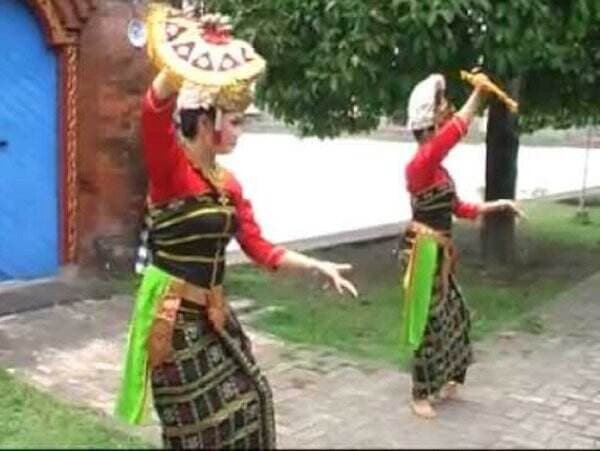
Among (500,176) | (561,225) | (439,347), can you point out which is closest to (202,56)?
(439,347)

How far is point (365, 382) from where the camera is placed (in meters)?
6.67

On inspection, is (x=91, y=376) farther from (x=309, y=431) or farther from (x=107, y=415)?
(x=309, y=431)

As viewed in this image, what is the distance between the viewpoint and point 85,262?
8.94 meters

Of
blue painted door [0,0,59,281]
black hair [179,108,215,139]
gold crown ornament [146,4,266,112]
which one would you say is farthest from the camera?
blue painted door [0,0,59,281]

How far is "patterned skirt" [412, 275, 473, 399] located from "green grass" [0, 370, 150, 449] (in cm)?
156

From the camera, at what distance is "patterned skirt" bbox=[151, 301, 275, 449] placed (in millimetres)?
3791

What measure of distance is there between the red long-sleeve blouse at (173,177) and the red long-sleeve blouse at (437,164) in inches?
65.4

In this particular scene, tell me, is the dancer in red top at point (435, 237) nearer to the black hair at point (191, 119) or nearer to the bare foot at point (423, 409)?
the bare foot at point (423, 409)

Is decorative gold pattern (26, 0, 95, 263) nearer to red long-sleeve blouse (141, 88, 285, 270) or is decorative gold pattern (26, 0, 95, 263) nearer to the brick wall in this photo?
the brick wall

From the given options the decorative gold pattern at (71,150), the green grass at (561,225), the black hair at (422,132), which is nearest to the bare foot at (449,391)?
the black hair at (422,132)

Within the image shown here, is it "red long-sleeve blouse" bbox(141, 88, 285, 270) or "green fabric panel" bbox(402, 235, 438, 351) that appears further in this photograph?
"green fabric panel" bbox(402, 235, 438, 351)

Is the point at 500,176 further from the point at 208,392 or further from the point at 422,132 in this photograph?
the point at 208,392

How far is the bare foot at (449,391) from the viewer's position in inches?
246

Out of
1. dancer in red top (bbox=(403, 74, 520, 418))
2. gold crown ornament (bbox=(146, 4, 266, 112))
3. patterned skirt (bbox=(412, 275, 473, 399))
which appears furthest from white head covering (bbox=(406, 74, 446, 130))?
gold crown ornament (bbox=(146, 4, 266, 112))
